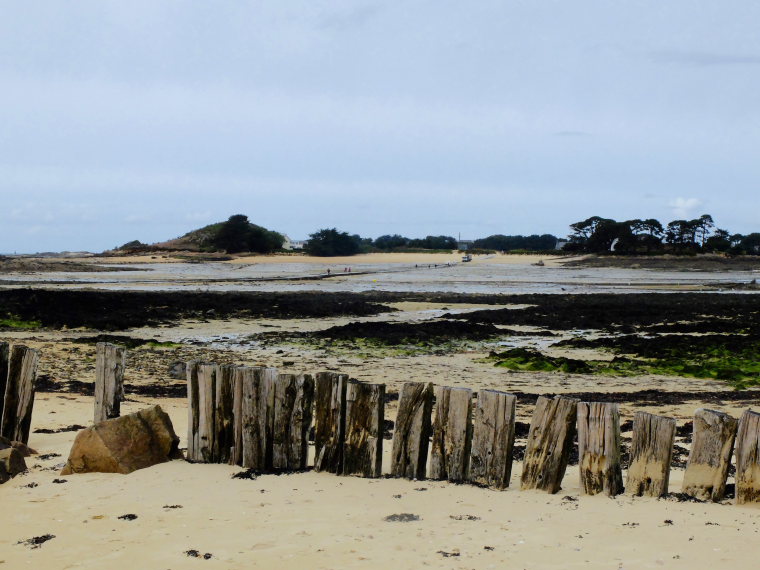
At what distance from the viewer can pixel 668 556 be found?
5.29 m

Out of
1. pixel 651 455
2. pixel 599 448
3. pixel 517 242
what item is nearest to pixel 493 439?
pixel 599 448

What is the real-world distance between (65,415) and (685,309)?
1067 inches

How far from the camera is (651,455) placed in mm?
6598

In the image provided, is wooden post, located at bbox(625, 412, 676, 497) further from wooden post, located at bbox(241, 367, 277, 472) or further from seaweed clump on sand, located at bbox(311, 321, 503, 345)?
seaweed clump on sand, located at bbox(311, 321, 503, 345)

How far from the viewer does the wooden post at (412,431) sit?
7289 millimetres

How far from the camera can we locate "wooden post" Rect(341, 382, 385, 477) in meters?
7.38

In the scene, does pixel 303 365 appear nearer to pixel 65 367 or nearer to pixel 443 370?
pixel 443 370

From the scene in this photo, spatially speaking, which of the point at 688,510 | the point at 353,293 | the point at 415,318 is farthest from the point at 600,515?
the point at 353,293

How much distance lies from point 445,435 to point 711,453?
2.15 meters

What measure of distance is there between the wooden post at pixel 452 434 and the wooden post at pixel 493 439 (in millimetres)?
85

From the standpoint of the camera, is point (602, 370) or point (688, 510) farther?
point (602, 370)

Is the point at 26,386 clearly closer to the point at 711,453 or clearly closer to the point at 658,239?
the point at 711,453

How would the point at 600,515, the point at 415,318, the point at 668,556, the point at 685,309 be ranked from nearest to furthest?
the point at 668,556, the point at 600,515, the point at 415,318, the point at 685,309

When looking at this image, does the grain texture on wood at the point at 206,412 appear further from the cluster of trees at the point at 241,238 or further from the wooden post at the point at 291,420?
the cluster of trees at the point at 241,238
